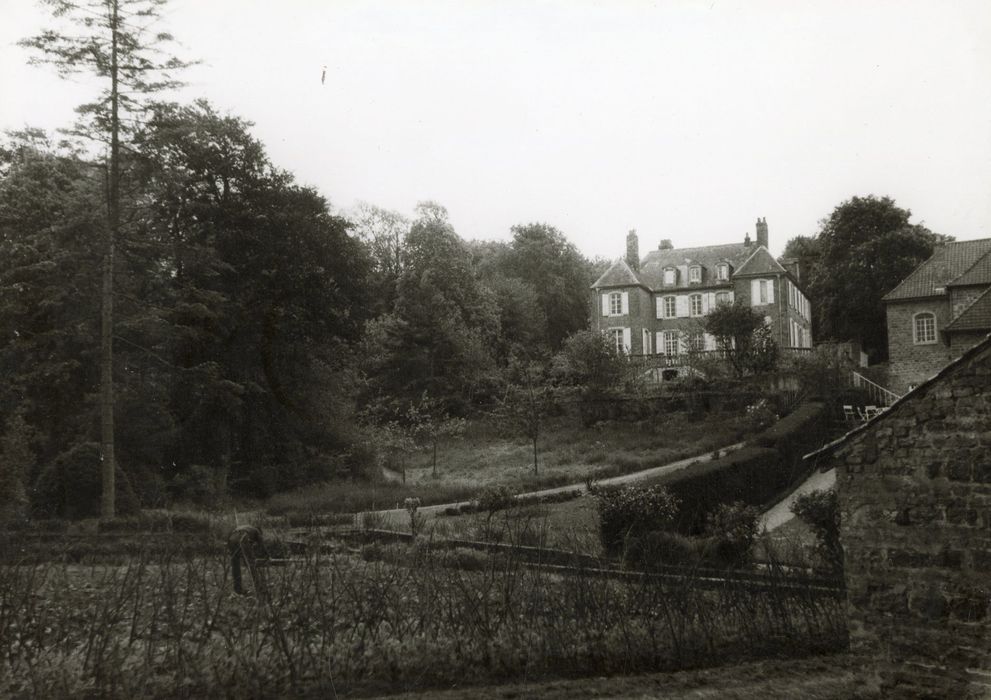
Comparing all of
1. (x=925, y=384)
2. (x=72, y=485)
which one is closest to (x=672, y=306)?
(x=72, y=485)

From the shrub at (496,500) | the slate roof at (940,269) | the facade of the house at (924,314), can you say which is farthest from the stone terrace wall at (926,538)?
the slate roof at (940,269)

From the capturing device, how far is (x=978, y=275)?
2905 centimetres

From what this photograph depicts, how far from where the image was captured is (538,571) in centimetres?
880

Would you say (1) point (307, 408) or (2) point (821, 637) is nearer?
(2) point (821, 637)

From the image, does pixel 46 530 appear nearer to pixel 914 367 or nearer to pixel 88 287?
pixel 88 287

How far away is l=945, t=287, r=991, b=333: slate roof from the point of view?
23328mm

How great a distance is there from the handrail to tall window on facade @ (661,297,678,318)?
1682 centimetres

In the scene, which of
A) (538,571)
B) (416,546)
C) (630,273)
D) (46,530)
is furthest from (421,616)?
(630,273)

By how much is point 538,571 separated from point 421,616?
147 centimetres

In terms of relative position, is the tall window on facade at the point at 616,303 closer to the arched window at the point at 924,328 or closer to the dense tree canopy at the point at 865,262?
the dense tree canopy at the point at 865,262

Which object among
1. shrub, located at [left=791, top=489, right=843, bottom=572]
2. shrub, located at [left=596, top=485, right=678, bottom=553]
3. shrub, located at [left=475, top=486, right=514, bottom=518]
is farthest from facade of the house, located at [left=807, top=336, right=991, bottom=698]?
shrub, located at [left=475, top=486, right=514, bottom=518]

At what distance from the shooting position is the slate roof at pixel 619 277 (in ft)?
157

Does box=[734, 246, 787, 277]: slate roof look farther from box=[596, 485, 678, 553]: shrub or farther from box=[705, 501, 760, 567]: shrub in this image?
box=[596, 485, 678, 553]: shrub

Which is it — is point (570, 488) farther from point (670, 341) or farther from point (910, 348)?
point (670, 341)
